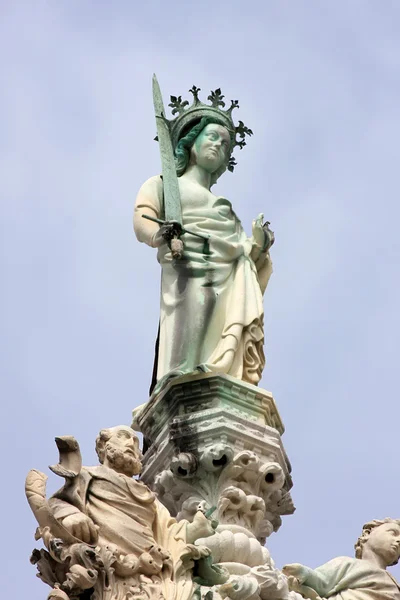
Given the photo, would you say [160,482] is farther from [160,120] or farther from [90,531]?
[160,120]

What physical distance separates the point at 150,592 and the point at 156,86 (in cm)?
659

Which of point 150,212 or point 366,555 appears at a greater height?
point 150,212

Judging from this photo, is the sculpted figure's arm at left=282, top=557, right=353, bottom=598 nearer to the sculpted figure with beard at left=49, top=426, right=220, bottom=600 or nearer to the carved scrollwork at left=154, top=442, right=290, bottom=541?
the carved scrollwork at left=154, top=442, right=290, bottom=541

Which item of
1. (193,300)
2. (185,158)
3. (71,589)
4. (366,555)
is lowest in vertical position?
(71,589)

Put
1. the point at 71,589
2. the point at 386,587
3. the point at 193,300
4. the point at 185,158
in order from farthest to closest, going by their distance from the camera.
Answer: the point at 185,158 < the point at 193,300 < the point at 386,587 < the point at 71,589

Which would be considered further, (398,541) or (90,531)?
(398,541)

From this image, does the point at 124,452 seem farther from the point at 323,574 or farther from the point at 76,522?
the point at 323,574

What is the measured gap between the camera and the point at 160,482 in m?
20.0

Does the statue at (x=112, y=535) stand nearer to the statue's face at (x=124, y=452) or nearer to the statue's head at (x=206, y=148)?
the statue's face at (x=124, y=452)

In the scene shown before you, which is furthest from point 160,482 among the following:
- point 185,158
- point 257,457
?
point 185,158

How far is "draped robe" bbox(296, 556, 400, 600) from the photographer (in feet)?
64.6

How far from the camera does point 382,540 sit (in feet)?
65.9

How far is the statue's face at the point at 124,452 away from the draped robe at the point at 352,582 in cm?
174

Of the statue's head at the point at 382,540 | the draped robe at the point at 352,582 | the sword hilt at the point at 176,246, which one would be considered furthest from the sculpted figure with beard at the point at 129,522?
the sword hilt at the point at 176,246
